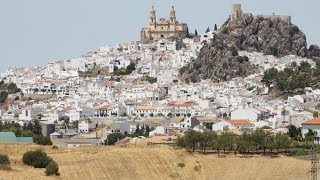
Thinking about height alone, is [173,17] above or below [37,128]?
above

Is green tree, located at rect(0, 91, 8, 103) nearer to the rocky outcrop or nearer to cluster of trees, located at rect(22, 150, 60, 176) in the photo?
the rocky outcrop

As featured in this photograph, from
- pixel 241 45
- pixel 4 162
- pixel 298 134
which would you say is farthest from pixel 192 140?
pixel 241 45

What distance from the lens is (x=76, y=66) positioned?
16588 centimetres

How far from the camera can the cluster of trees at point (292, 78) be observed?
12531cm

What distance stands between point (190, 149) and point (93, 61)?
88.2 m

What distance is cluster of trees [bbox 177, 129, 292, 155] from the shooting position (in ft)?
252

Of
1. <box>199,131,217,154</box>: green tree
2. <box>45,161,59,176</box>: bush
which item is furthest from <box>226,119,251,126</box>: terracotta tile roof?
<box>45,161,59,176</box>: bush

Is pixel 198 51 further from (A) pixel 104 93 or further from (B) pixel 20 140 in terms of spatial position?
(B) pixel 20 140

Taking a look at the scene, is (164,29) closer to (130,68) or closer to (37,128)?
(130,68)

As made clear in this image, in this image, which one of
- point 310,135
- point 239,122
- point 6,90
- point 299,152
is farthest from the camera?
point 6,90

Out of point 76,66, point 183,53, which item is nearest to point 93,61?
point 76,66

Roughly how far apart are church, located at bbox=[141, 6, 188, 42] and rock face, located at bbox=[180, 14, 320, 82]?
17.8m

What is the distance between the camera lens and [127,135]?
100250mm

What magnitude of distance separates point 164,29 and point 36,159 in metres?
105
